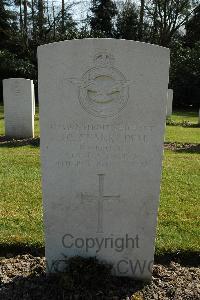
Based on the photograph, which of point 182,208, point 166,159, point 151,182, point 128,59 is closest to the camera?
point 128,59

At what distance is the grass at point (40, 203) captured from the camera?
445 cm

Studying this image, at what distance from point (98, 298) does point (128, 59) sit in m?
1.97

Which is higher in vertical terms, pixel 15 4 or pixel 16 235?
pixel 15 4

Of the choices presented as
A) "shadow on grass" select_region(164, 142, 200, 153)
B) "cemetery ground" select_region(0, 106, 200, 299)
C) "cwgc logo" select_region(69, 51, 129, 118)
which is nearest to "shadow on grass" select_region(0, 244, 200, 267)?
"cemetery ground" select_region(0, 106, 200, 299)

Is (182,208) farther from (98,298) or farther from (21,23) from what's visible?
(21,23)

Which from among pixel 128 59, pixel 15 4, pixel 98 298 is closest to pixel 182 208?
pixel 98 298

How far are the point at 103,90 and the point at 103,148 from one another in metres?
0.49

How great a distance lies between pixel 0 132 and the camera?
1248cm

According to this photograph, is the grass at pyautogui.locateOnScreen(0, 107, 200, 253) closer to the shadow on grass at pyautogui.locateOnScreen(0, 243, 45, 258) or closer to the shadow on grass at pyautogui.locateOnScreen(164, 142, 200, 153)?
the shadow on grass at pyautogui.locateOnScreen(0, 243, 45, 258)

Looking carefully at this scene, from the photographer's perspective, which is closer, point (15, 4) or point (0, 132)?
point (0, 132)

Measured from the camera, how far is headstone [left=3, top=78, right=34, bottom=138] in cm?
1088

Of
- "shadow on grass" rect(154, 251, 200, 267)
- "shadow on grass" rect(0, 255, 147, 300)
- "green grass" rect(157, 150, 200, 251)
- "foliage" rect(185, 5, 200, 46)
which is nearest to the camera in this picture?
"shadow on grass" rect(0, 255, 147, 300)

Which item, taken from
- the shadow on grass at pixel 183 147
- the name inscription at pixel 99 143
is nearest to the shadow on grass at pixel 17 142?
the shadow on grass at pixel 183 147

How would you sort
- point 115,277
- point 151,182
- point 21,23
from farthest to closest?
point 21,23
point 115,277
point 151,182
